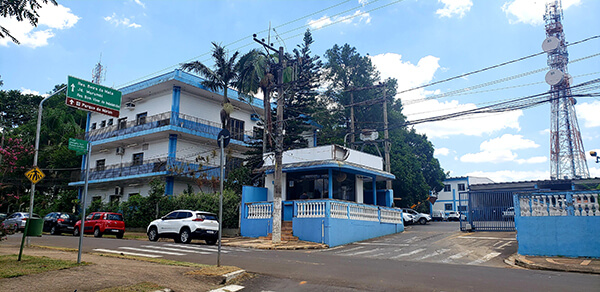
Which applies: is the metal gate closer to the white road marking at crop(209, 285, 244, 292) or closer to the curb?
the curb

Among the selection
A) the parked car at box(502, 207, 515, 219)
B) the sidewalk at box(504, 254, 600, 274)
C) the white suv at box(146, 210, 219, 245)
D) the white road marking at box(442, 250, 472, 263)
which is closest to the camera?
the sidewalk at box(504, 254, 600, 274)

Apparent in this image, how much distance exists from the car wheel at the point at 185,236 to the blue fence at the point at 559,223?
13.4 m

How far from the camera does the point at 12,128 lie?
149 ft

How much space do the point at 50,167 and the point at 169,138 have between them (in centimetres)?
1584

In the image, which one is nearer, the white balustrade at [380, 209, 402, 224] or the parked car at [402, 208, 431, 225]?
the white balustrade at [380, 209, 402, 224]

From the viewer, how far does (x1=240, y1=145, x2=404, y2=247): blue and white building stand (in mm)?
20031

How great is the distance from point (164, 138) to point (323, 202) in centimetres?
1834

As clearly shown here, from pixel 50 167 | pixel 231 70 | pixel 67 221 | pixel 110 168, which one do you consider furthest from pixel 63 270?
pixel 50 167

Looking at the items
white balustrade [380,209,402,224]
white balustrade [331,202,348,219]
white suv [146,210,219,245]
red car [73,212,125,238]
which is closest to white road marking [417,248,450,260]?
white balustrade [331,202,348,219]

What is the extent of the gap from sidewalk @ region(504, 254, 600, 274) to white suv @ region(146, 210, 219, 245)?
12.3 m

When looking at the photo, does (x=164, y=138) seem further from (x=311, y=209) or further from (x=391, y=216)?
(x=391, y=216)

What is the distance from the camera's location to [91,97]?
10.4m

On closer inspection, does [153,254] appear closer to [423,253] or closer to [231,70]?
[423,253]

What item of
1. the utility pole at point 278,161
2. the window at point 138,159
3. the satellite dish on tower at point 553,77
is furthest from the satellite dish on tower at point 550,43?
the window at point 138,159
